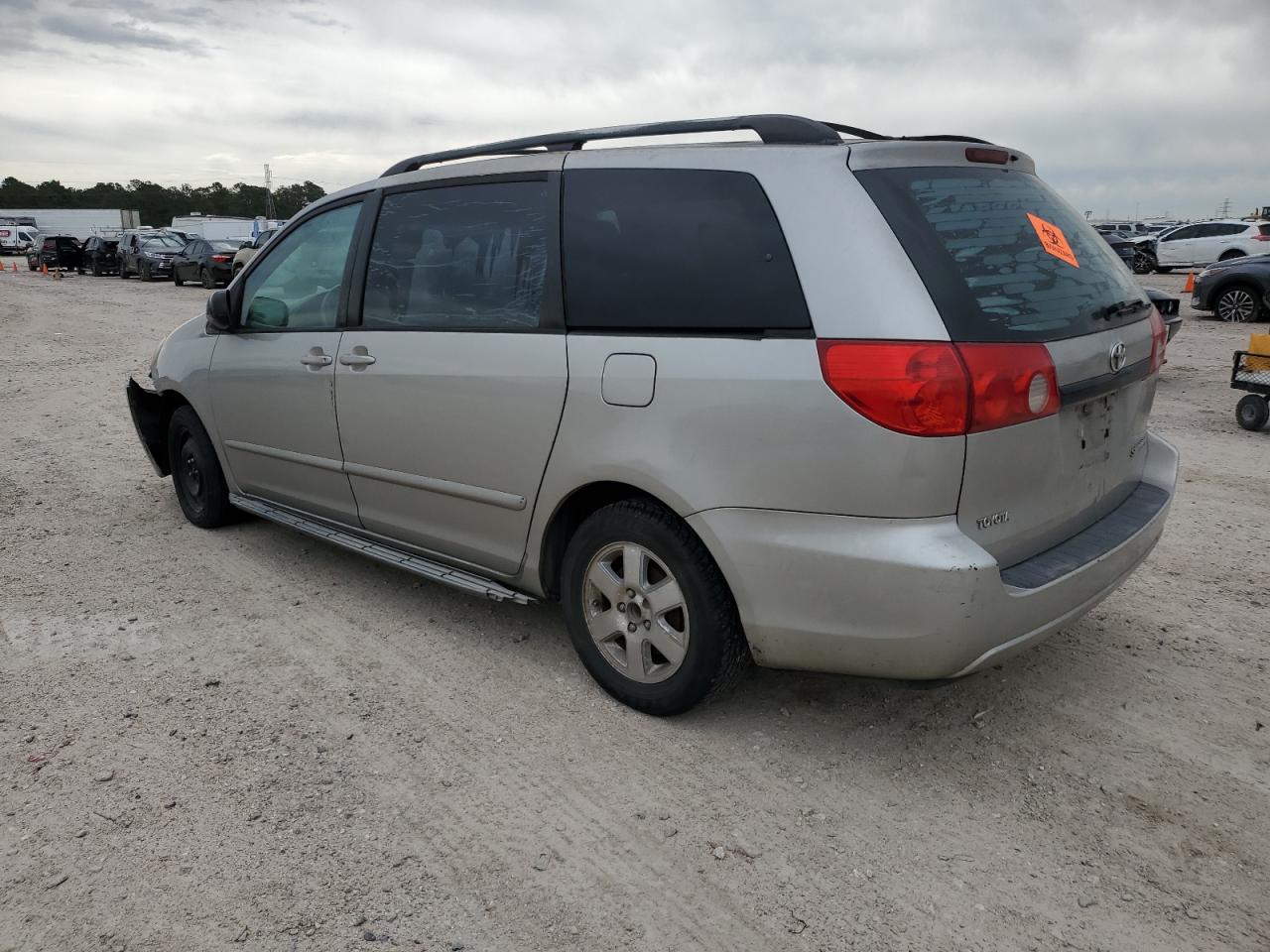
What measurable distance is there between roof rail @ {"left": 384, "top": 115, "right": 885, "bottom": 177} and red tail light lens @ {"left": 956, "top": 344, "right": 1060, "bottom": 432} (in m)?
0.79

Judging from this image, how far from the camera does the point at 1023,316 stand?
2.64 metres

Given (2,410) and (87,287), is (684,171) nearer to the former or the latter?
(2,410)

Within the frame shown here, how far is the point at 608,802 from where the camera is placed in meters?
2.78

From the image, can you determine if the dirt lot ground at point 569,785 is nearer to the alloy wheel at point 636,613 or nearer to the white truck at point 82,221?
the alloy wheel at point 636,613

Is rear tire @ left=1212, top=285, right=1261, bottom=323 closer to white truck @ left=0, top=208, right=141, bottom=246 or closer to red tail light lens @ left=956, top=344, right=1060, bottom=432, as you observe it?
red tail light lens @ left=956, top=344, right=1060, bottom=432

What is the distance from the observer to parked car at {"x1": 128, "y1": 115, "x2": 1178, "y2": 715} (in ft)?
8.29

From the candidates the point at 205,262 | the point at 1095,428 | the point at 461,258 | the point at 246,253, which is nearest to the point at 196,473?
the point at 461,258

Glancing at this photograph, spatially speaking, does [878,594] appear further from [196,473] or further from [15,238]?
[15,238]

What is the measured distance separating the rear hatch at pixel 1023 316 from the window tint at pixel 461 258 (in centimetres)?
121

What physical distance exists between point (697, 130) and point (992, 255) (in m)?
1.01

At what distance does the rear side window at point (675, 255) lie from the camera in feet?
9.02

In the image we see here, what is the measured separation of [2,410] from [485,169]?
755 centimetres

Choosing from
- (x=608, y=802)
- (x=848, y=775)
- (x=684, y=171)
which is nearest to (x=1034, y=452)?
(x=848, y=775)

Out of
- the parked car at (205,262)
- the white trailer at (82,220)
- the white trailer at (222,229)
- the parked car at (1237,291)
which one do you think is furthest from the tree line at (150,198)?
the parked car at (1237,291)
